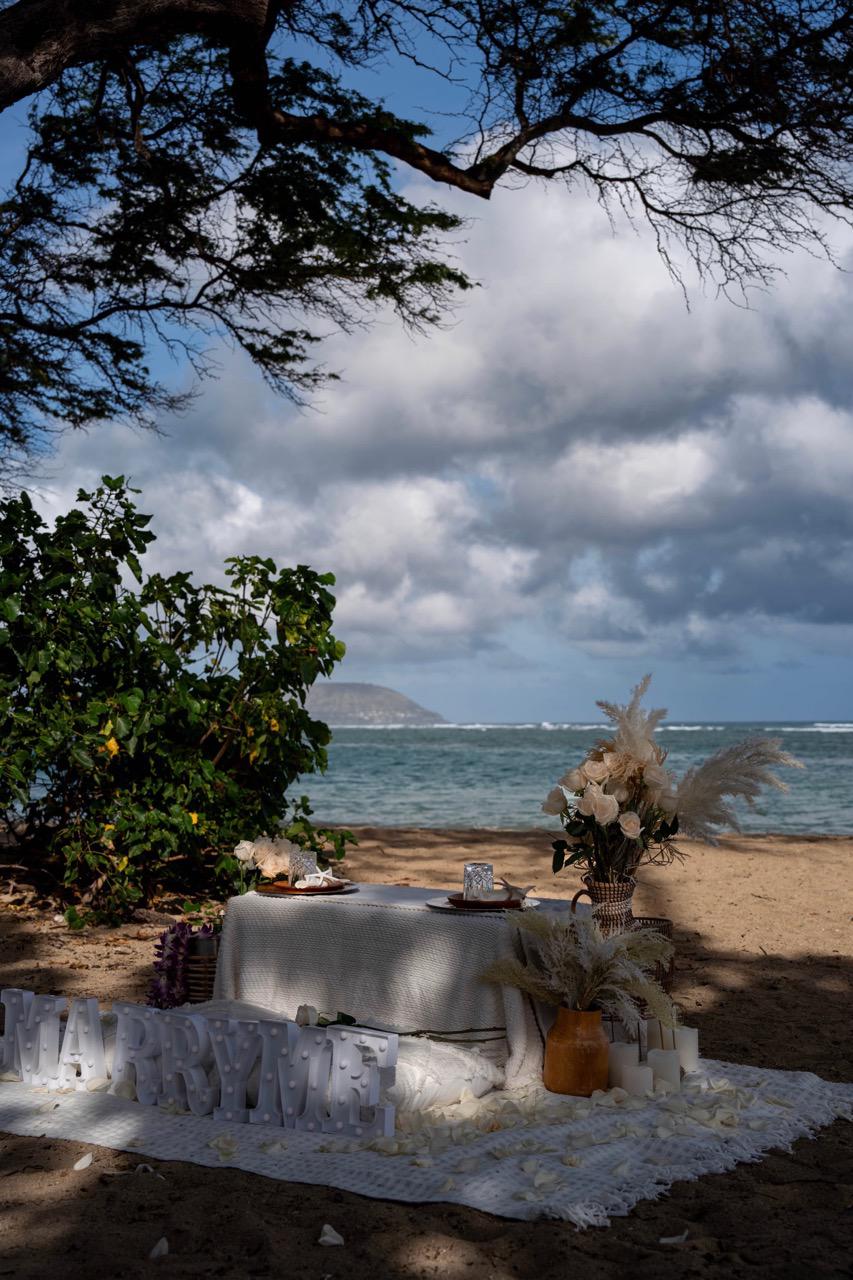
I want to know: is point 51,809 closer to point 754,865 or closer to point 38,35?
point 38,35

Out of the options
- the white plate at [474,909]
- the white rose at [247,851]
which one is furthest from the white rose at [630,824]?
the white rose at [247,851]

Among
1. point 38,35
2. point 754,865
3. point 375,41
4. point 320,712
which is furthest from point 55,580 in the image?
point 320,712

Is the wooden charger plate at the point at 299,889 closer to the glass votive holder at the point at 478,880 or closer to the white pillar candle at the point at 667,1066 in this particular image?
the glass votive holder at the point at 478,880

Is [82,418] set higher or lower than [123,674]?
higher

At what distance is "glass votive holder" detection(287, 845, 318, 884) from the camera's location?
5102 millimetres

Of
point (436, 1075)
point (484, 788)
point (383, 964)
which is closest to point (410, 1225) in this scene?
point (436, 1075)

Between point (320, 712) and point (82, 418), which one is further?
point (320, 712)

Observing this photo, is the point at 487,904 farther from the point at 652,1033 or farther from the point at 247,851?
the point at 247,851

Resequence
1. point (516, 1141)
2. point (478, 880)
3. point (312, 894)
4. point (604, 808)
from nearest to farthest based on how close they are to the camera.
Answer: point (516, 1141) < point (604, 808) < point (478, 880) < point (312, 894)

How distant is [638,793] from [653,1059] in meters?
0.94

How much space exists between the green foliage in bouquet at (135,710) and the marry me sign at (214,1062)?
2.57 metres

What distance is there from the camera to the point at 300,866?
511cm

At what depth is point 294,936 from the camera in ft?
15.8

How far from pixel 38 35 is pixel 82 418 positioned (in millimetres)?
5256
